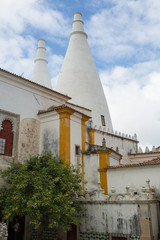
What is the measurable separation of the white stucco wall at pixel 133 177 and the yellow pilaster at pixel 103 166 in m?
0.23

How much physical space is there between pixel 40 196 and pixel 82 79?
49.4ft

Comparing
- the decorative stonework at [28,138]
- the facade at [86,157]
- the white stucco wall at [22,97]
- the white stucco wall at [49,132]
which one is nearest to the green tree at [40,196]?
the facade at [86,157]

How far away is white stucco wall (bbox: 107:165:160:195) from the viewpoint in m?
12.9

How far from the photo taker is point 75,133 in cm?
1538

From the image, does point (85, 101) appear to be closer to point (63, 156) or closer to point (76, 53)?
point (76, 53)

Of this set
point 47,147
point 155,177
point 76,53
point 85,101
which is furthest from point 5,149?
point 76,53

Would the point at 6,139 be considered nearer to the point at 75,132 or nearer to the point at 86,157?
the point at 75,132

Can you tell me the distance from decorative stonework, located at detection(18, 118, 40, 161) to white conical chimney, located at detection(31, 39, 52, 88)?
16315 millimetres

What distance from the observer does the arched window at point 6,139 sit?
1354 centimetres

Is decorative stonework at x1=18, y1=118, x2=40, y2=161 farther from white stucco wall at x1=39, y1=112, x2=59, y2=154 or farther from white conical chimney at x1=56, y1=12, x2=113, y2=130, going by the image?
white conical chimney at x1=56, y1=12, x2=113, y2=130

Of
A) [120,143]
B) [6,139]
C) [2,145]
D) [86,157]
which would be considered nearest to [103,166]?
[86,157]

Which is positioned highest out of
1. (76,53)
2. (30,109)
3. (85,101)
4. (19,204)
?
(76,53)

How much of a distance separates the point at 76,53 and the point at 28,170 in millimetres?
16197

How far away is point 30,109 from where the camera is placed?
1521 centimetres
